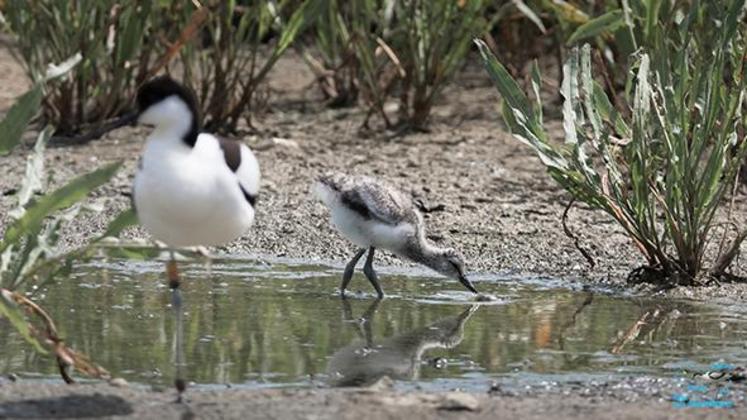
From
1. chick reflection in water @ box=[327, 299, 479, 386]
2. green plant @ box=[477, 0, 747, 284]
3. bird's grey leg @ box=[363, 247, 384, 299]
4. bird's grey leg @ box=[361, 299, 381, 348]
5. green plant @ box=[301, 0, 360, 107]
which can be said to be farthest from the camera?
green plant @ box=[301, 0, 360, 107]

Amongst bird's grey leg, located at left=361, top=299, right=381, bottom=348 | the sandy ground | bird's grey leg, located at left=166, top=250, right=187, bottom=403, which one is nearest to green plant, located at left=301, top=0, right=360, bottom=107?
the sandy ground

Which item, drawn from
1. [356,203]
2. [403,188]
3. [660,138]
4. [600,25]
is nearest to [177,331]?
[356,203]

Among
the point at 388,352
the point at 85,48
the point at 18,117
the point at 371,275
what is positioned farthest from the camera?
the point at 85,48

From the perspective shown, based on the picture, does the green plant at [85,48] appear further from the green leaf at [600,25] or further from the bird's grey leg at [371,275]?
the green leaf at [600,25]

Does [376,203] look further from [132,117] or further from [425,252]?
[132,117]

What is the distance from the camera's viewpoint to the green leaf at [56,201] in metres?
5.01

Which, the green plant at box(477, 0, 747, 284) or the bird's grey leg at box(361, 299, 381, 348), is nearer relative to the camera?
the bird's grey leg at box(361, 299, 381, 348)

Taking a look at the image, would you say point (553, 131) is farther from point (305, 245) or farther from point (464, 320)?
point (464, 320)

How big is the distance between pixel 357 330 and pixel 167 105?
1.55m

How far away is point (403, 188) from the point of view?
873 cm

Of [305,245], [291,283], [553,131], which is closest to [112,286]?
[291,283]

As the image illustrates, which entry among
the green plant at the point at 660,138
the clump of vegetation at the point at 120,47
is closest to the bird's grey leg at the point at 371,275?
the green plant at the point at 660,138

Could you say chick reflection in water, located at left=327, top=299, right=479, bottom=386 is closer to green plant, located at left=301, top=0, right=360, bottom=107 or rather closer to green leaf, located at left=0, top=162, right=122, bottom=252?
green leaf, located at left=0, top=162, right=122, bottom=252

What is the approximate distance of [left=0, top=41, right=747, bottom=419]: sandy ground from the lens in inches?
192
